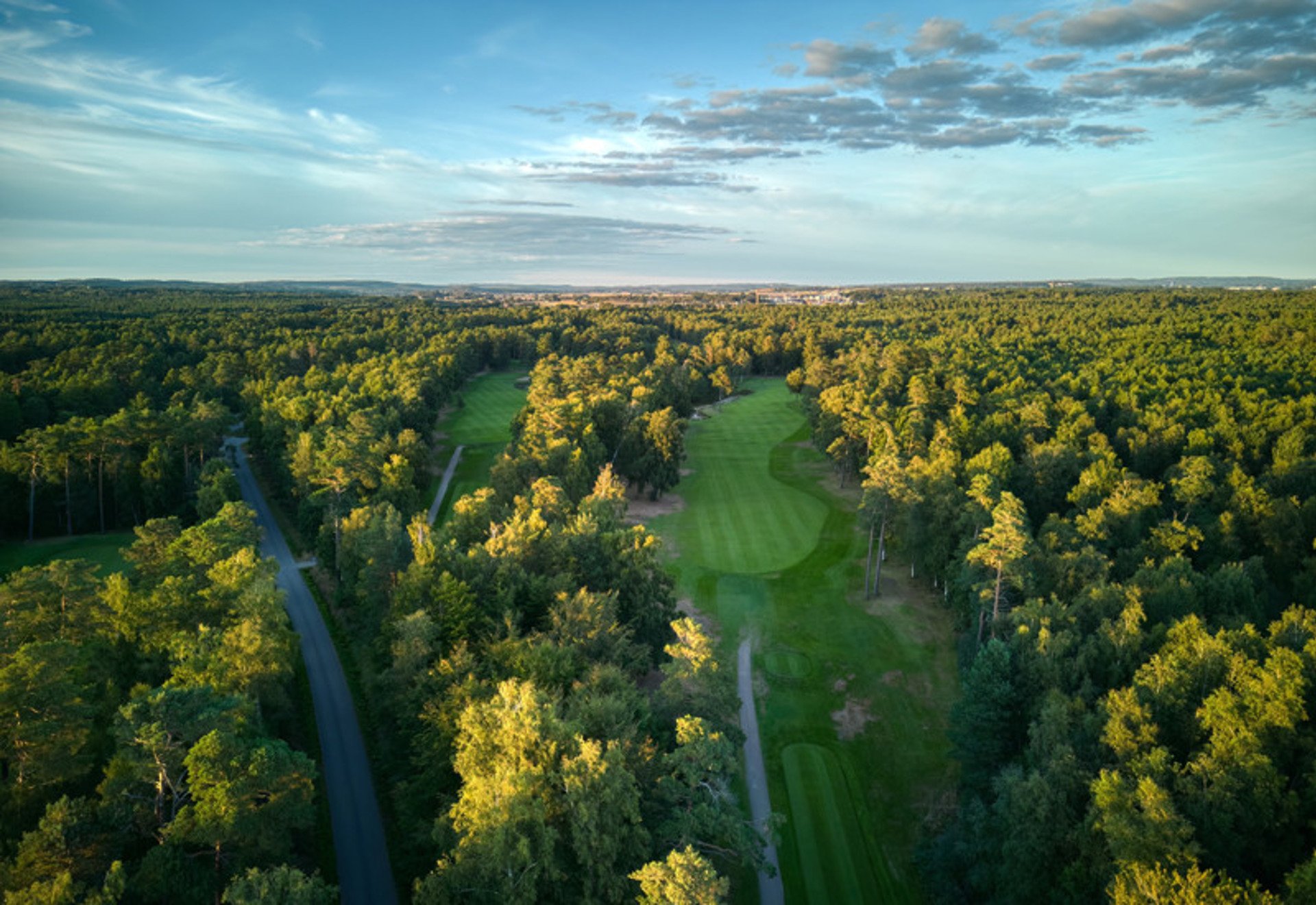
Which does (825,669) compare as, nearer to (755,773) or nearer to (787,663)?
(787,663)

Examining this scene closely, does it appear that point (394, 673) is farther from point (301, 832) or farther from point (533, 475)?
point (533, 475)

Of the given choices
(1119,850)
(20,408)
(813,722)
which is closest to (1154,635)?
(1119,850)

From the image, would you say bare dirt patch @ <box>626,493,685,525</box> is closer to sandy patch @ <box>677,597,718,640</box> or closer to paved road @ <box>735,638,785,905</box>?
sandy patch @ <box>677,597,718,640</box>

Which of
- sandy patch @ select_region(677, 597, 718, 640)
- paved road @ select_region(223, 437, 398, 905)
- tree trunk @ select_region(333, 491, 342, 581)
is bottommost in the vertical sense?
paved road @ select_region(223, 437, 398, 905)

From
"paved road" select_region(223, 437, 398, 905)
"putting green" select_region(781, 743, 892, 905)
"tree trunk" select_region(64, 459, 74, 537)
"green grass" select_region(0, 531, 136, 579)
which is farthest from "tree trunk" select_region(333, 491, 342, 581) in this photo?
"putting green" select_region(781, 743, 892, 905)

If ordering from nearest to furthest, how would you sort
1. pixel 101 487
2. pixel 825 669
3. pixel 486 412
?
1. pixel 825 669
2. pixel 101 487
3. pixel 486 412

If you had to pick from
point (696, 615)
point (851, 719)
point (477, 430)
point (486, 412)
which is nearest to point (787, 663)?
point (851, 719)
